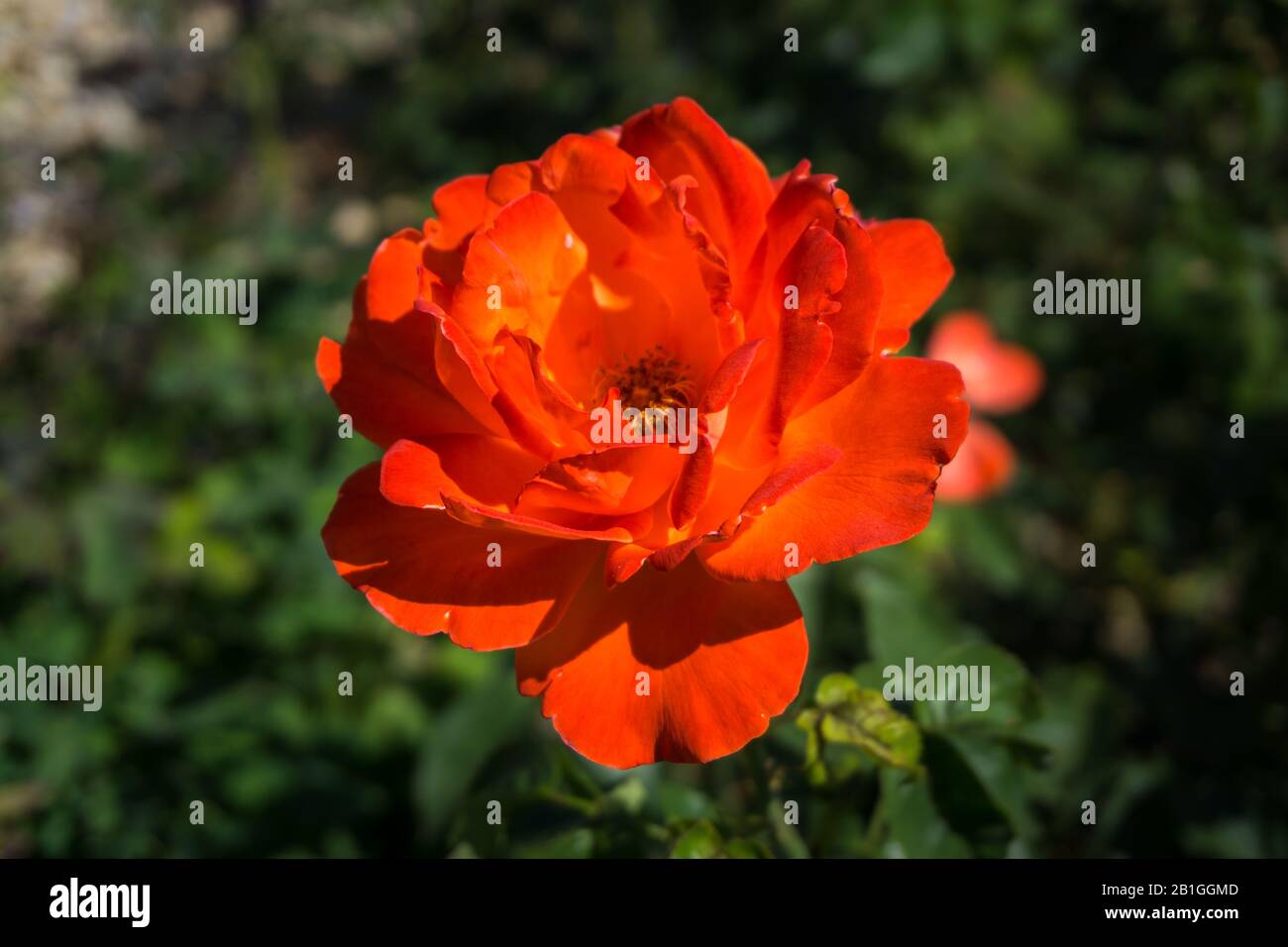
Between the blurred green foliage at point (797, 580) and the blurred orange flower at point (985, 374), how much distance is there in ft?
0.47

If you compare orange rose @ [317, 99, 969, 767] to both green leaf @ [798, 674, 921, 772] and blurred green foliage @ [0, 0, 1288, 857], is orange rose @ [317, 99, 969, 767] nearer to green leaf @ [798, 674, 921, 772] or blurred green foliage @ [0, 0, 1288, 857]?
green leaf @ [798, 674, 921, 772]

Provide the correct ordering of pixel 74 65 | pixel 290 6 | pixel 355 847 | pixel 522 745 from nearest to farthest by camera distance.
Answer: pixel 522 745
pixel 355 847
pixel 74 65
pixel 290 6

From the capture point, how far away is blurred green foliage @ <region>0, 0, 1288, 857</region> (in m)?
2.14

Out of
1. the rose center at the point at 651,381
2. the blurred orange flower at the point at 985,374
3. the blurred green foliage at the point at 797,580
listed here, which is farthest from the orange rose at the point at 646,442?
the blurred orange flower at the point at 985,374

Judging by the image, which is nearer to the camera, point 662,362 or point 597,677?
point 597,677

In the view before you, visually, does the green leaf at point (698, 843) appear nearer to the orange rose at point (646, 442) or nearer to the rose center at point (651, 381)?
the orange rose at point (646, 442)

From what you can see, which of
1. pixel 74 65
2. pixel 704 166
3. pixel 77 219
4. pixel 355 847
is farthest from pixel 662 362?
pixel 74 65

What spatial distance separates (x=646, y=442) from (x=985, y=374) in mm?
2062

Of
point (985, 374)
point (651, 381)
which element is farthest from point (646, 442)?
point (985, 374)

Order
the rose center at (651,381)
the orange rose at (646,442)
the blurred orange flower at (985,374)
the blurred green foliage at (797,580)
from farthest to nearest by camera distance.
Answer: the blurred orange flower at (985,374) → the blurred green foliage at (797,580) → the rose center at (651,381) → the orange rose at (646,442)

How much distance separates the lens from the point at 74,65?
11.7 feet

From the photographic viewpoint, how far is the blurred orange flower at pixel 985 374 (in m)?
2.91
